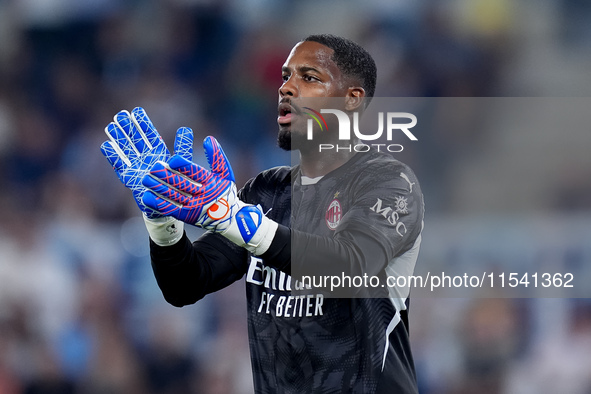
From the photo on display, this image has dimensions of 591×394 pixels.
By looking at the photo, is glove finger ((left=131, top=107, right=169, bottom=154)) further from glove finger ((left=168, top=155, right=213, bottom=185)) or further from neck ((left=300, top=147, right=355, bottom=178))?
neck ((left=300, top=147, right=355, bottom=178))

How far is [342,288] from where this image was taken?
312 cm

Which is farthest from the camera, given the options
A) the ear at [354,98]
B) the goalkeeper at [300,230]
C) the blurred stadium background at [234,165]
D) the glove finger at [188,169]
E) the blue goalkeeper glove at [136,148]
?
the blurred stadium background at [234,165]

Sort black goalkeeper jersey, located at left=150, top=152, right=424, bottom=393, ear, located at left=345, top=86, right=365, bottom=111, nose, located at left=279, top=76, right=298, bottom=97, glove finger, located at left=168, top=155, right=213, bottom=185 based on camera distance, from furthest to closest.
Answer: ear, located at left=345, top=86, right=365, bottom=111 < nose, located at left=279, top=76, right=298, bottom=97 < black goalkeeper jersey, located at left=150, top=152, right=424, bottom=393 < glove finger, located at left=168, top=155, right=213, bottom=185

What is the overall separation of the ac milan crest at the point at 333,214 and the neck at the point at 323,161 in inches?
8.7

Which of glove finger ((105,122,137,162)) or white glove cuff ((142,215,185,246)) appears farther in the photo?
white glove cuff ((142,215,185,246))

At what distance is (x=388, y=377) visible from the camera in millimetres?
3266

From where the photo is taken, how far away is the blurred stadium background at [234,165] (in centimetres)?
597

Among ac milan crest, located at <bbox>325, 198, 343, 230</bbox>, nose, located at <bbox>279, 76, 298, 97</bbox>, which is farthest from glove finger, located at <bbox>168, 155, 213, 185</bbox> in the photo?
nose, located at <bbox>279, 76, 298, 97</bbox>

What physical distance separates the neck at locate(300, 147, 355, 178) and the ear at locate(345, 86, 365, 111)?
22 cm

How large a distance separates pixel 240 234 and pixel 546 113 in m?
4.92

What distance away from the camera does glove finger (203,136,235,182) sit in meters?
2.75

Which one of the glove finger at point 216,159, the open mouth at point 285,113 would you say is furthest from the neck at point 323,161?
the glove finger at point 216,159

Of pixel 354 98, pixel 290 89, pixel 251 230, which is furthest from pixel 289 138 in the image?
pixel 251 230

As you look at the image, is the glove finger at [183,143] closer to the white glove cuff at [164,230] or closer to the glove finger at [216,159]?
the glove finger at [216,159]
